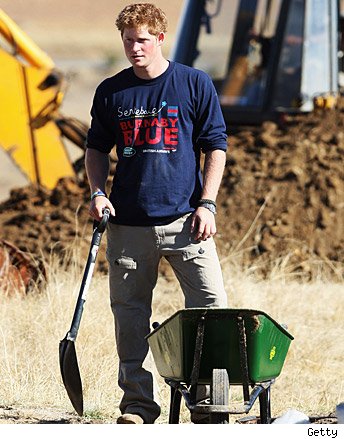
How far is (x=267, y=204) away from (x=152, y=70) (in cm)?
591

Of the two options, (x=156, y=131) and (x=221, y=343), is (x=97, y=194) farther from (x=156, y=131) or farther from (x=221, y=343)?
(x=221, y=343)

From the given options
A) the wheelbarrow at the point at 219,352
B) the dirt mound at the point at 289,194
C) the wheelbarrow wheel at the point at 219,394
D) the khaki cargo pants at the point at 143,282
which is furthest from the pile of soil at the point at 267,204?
the wheelbarrow wheel at the point at 219,394

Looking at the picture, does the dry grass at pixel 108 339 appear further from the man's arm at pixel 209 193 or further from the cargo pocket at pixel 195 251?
the man's arm at pixel 209 193

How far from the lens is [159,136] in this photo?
17.2 feet

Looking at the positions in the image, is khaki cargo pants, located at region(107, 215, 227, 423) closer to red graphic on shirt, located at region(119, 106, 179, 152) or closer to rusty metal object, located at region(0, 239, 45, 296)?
red graphic on shirt, located at region(119, 106, 179, 152)

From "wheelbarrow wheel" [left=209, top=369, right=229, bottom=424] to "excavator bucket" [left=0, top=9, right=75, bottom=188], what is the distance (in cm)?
763

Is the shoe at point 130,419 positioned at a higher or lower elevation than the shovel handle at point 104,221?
lower

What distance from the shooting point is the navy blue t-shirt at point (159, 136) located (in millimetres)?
5234

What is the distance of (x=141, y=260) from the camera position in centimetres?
534

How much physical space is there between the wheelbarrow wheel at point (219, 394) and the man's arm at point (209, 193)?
773mm

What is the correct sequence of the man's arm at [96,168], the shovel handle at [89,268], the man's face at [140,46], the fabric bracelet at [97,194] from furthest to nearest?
the man's arm at [96,168] < the fabric bracelet at [97,194] < the man's face at [140,46] < the shovel handle at [89,268]

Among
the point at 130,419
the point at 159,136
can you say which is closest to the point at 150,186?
the point at 159,136

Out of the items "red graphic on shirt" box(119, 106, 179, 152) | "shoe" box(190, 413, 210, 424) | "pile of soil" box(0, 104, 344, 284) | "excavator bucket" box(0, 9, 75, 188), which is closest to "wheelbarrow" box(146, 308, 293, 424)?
"shoe" box(190, 413, 210, 424)

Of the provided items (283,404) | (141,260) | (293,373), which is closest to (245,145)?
(293,373)
